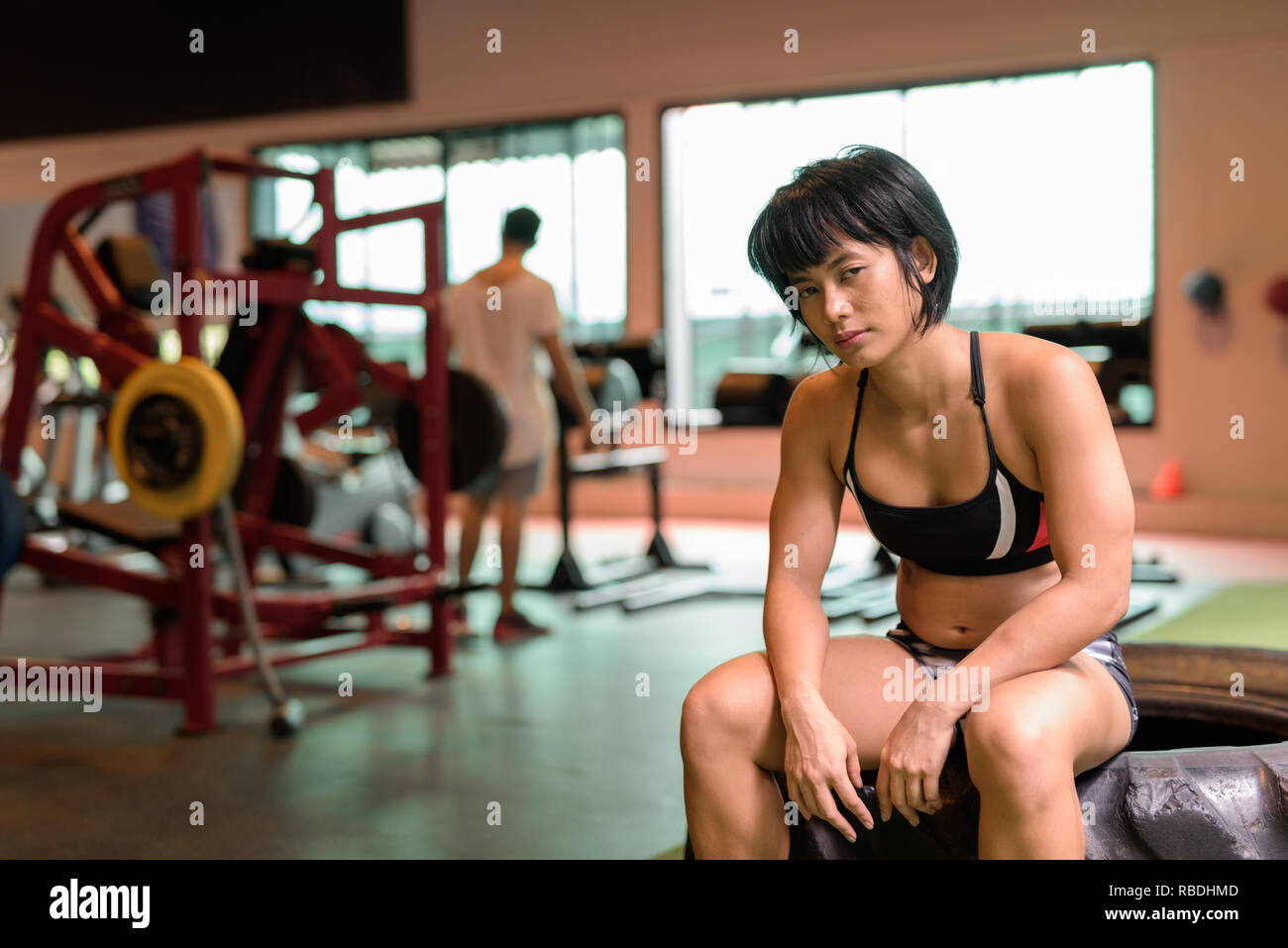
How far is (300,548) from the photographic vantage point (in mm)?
3867

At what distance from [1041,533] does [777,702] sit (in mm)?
370

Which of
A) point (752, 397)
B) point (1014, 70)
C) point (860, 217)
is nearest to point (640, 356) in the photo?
point (752, 397)

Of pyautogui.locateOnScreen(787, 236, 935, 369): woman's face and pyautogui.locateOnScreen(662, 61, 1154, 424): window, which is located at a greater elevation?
pyautogui.locateOnScreen(662, 61, 1154, 424): window

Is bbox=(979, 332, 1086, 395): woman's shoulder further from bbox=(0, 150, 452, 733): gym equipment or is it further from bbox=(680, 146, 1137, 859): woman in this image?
bbox=(0, 150, 452, 733): gym equipment

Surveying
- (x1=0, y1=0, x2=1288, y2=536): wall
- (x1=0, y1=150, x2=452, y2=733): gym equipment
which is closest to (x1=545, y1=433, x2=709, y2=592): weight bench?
(x1=0, y1=150, x2=452, y2=733): gym equipment

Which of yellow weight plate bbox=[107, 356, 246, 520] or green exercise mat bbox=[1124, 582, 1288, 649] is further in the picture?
green exercise mat bbox=[1124, 582, 1288, 649]

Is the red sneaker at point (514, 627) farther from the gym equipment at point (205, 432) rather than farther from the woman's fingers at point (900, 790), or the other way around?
the woman's fingers at point (900, 790)

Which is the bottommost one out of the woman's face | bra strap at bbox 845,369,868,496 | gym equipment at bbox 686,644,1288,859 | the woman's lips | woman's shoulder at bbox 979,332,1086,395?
gym equipment at bbox 686,644,1288,859

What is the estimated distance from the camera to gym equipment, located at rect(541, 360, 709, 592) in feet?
16.9

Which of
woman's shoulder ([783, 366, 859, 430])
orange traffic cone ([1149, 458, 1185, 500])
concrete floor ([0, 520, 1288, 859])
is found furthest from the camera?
orange traffic cone ([1149, 458, 1185, 500])

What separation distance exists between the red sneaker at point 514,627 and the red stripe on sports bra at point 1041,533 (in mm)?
2952
